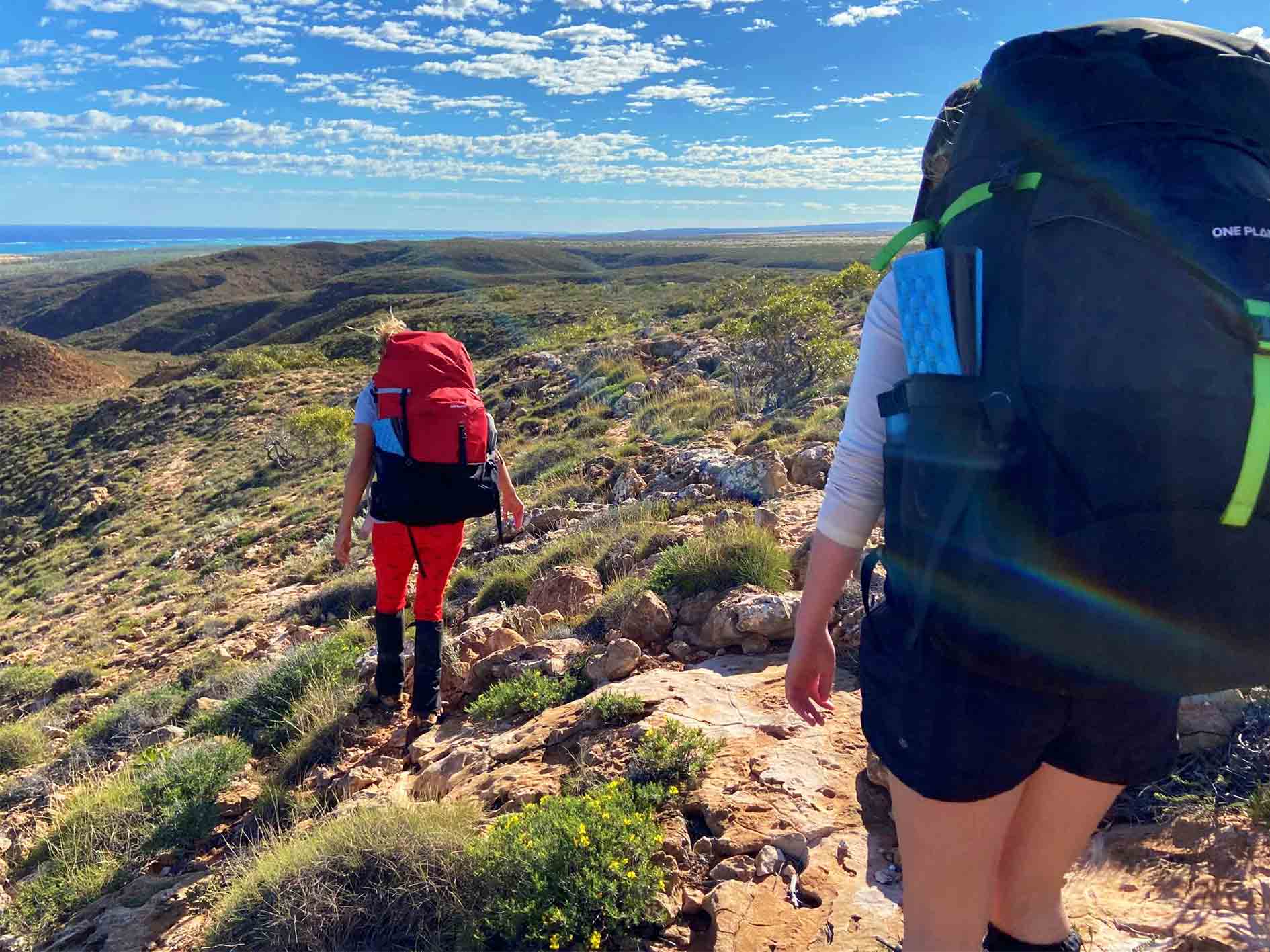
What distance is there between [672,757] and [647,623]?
1.25m

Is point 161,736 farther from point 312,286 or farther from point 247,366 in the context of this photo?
point 312,286

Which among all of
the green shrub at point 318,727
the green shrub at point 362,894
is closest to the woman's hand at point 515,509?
the green shrub at point 318,727

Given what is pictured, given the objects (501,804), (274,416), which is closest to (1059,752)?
(501,804)

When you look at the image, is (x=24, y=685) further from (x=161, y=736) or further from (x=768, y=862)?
(x=768, y=862)

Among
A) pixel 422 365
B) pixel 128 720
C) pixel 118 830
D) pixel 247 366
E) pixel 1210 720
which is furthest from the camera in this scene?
pixel 247 366

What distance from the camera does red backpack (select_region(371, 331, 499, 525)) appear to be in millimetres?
3299

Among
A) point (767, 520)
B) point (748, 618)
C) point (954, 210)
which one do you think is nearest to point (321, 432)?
point (767, 520)

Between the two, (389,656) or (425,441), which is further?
(389,656)

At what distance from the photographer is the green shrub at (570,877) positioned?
205 cm

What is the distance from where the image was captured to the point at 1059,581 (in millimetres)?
1006

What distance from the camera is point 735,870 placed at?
226cm

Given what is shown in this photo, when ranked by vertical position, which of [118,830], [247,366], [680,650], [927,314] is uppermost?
[927,314]

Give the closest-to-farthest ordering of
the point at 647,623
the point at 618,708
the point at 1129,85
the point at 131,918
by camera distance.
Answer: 1. the point at 1129,85
2. the point at 131,918
3. the point at 618,708
4. the point at 647,623

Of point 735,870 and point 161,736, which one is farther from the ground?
point 735,870
